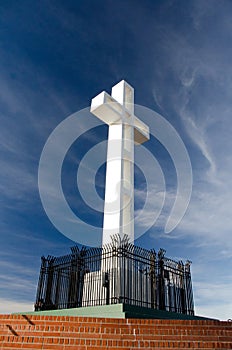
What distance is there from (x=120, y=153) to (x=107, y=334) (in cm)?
718

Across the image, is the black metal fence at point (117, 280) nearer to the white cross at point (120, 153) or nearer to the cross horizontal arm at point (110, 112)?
the white cross at point (120, 153)

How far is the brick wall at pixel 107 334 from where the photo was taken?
471 centimetres

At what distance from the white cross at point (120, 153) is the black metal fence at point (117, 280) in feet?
3.79

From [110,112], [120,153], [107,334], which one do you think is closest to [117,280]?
[107,334]

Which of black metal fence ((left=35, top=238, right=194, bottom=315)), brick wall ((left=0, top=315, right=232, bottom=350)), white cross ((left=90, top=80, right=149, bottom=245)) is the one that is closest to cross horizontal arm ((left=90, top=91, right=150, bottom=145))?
white cross ((left=90, top=80, right=149, bottom=245))

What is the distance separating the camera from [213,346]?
4922 millimetres

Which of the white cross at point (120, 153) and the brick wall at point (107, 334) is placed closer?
the brick wall at point (107, 334)

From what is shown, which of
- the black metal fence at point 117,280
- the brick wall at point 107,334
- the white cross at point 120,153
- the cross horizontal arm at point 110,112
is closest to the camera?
the brick wall at point 107,334

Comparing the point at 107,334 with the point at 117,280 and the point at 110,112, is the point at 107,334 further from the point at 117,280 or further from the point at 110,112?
the point at 110,112

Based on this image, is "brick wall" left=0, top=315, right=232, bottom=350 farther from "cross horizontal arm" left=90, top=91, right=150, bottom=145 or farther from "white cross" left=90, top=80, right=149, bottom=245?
"cross horizontal arm" left=90, top=91, right=150, bottom=145

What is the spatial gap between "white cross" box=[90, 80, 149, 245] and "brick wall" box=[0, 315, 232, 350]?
433cm

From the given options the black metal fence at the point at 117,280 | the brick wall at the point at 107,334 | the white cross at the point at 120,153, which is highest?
the white cross at the point at 120,153

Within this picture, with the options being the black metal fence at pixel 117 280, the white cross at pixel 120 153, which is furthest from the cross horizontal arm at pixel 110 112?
the black metal fence at pixel 117 280

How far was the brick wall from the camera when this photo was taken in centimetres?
471
